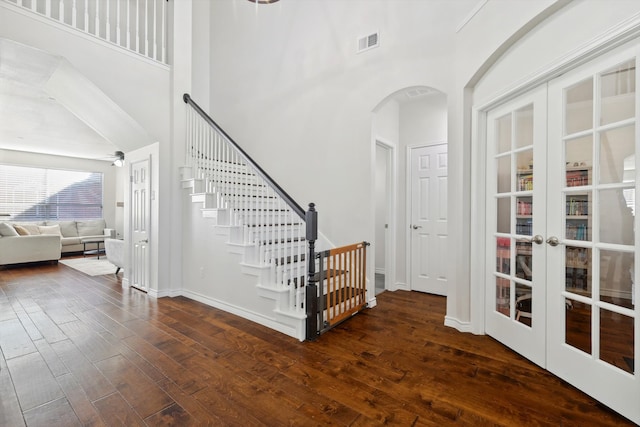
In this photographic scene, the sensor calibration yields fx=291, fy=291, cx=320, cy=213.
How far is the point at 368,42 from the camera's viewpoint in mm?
3562

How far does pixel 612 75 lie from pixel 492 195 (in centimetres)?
116

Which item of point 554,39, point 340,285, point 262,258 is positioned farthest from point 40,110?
point 554,39

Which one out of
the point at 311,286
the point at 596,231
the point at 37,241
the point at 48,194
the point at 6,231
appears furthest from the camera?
the point at 48,194

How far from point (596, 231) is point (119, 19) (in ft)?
17.9

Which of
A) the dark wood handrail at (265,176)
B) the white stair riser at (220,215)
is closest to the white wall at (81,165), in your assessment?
the dark wood handrail at (265,176)

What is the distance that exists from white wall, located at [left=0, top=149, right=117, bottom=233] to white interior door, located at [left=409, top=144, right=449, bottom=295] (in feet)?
30.5

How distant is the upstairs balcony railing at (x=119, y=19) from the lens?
321 centimetres

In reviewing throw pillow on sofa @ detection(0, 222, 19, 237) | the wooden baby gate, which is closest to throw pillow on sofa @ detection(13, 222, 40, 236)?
throw pillow on sofa @ detection(0, 222, 19, 237)

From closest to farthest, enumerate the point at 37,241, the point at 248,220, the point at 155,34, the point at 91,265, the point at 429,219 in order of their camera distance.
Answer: the point at 248,220 < the point at 155,34 < the point at 429,219 < the point at 37,241 < the point at 91,265

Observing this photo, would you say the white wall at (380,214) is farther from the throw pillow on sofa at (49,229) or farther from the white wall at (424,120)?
the throw pillow on sofa at (49,229)

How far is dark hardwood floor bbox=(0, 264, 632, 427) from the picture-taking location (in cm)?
167

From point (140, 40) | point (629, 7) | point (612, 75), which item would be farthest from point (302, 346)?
point (140, 40)

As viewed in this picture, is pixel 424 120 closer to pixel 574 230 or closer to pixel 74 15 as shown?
pixel 574 230

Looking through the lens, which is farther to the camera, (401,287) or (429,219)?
(401,287)
